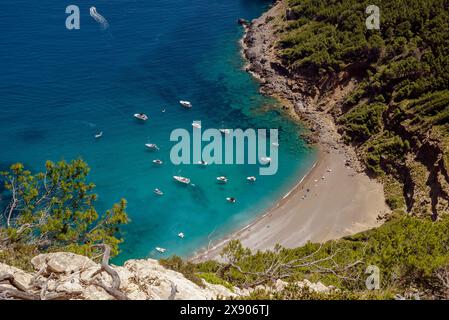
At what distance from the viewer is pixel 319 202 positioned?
51.4 m

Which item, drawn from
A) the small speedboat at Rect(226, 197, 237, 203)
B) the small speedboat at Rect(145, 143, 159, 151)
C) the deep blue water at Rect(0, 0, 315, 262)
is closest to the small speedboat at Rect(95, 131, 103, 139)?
the deep blue water at Rect(0, 0, 315, 262)

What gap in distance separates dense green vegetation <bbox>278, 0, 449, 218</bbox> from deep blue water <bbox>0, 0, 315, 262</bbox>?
7882 millimetres

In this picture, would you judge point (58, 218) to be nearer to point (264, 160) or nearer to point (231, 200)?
point (231, 200)

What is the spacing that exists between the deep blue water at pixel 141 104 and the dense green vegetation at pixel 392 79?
25.9 feet

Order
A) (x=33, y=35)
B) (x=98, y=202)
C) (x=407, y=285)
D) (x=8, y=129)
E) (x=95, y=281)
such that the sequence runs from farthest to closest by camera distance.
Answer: (x=33, y=35) < (x=8, y=129) < (x=98, y=202) < (x=407, y=285) < (x=95, y=281)

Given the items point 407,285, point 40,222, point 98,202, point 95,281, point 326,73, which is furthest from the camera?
point 326,73

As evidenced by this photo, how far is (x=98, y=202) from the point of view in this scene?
49906 mm

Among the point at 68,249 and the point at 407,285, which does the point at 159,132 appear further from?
the point at 407,285

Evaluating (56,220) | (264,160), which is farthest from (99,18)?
(56,220)

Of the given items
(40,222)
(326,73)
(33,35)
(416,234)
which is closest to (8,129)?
(33,35)

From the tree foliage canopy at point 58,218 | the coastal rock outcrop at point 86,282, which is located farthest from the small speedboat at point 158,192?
the coastal rock outcrop at point 86,282

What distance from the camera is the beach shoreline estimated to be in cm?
4756

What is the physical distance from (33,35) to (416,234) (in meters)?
69.1

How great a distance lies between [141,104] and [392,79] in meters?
33.1
